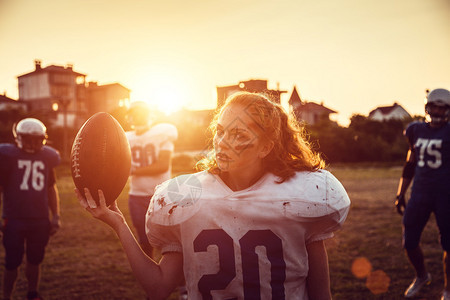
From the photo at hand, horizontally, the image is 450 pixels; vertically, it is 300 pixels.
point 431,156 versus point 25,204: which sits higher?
point 431,156

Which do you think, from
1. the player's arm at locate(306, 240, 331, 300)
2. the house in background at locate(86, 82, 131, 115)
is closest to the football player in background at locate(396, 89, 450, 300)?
the player's arm at locate(306, 240, 331, 300)

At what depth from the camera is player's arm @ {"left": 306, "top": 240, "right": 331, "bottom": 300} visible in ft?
5.75

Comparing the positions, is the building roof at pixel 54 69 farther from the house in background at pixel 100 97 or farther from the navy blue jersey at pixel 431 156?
the navy blue jersey at pixel 431 156

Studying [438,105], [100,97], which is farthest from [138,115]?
[100,97]

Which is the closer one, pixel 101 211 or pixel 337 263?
pixel 101 211

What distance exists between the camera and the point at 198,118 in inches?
1253

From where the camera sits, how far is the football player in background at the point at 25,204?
14.5ft

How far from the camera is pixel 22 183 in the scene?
452 cm

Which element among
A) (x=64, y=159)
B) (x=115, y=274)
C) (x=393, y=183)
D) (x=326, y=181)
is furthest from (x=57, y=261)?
(x=64, y=159)

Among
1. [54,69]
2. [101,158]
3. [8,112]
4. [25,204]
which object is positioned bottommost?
[25,204]

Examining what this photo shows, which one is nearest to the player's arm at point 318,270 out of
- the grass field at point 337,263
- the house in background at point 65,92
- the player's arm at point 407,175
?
the grass field at point 337,263

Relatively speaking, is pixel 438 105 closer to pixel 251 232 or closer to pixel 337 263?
pixel 337 263

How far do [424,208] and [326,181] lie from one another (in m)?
3.33

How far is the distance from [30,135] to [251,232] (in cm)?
371
